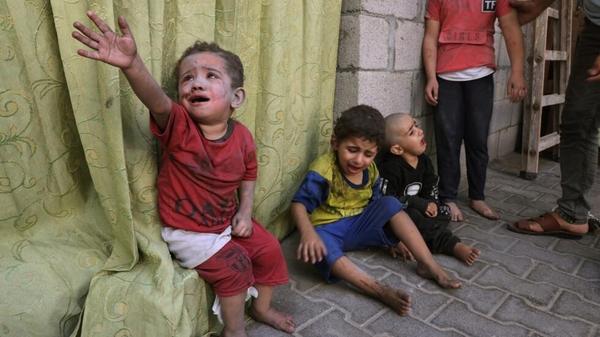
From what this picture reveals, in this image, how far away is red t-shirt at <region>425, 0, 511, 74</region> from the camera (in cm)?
296

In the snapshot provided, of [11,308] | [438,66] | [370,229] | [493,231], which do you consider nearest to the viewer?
[11,308]

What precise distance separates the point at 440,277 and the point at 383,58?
4.65 ft

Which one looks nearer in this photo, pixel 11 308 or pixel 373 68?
pixel 11 308

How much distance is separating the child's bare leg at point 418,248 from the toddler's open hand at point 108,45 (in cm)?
155

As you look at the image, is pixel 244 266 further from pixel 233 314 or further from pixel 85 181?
pixel 85 181

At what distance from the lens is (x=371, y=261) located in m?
2.47

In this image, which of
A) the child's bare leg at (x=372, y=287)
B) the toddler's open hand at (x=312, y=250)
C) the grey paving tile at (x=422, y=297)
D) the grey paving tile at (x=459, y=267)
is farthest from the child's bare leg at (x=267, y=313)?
the grey paving tile at (x=459, y=267)

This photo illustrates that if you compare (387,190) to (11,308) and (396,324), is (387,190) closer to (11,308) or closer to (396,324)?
(396,324)

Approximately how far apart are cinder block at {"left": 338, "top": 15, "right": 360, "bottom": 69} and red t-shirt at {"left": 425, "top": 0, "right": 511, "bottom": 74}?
76cm

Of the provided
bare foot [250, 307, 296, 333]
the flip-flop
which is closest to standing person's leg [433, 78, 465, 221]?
the flip-flop

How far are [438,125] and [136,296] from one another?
8.00 ft

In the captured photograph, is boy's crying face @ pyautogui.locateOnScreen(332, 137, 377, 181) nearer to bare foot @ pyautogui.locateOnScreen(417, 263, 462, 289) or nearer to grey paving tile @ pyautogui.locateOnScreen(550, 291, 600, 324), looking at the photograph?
bare foot @ pyautogui.locateOnScreen(417, 263, 462, 289)

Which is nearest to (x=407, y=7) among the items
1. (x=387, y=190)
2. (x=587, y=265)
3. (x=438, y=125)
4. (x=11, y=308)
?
(x=438, y=125)

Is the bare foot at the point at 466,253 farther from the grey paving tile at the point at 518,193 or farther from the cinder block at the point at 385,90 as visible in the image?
the grey paving tile at the point at 518,193
